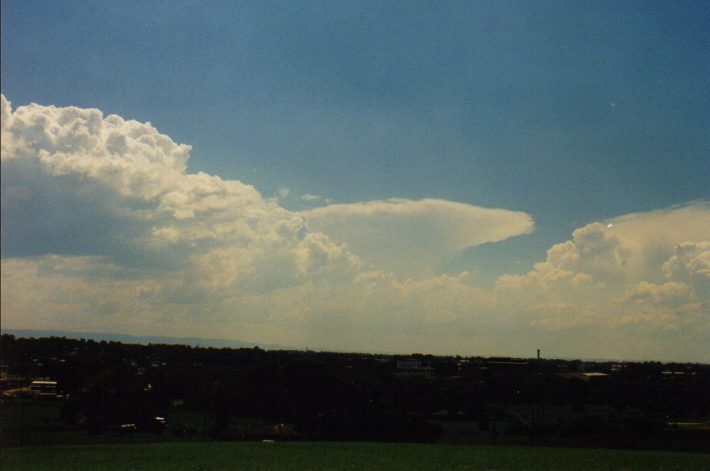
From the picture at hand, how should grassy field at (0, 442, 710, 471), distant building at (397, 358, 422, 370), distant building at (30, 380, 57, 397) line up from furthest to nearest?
1. distant building at (397, 358, 422, 370)
2. distant building at (30, 380, 57, 397)
3. grassy field at (0, 442, 710, 471)

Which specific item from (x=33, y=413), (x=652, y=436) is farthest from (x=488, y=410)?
(x=33, y=413)

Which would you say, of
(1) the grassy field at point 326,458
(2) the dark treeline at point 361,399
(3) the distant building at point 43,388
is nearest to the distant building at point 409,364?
(2) the dark treeline at point 361,399

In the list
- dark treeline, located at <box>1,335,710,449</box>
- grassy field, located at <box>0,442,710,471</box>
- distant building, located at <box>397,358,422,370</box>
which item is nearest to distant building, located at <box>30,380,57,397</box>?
dark treeline, located at <box>1,335,710,449</box>

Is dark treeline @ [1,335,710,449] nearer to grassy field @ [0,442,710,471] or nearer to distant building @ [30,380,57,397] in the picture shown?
distant building @ [30,380,57,397]

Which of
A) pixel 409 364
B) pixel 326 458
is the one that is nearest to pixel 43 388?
pixel 326 458

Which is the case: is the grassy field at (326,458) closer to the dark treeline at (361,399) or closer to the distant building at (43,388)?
the dark treeline at (361,399)

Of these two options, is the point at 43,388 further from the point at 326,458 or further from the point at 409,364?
the point at 409,364
